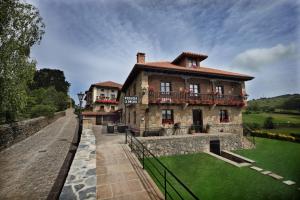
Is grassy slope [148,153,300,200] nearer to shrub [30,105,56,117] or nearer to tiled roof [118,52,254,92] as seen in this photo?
tiled roof [118,52,254,92]

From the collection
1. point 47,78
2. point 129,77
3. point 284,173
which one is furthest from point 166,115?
point 47,78

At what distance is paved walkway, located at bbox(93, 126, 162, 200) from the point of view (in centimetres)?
449

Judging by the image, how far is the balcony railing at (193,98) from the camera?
14703mm

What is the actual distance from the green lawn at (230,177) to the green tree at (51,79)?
6155 cm

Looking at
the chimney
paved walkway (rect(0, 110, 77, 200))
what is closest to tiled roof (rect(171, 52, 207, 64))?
the chimney

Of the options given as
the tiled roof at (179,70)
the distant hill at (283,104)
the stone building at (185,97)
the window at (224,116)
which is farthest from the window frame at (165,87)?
the distant hill at (283,104)

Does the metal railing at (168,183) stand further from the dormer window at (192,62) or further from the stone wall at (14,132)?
the dormer window at (192,62)

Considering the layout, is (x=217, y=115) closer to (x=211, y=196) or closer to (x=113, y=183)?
(x=211, y=196)

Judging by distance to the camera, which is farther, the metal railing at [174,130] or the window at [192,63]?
the window at [192,63]

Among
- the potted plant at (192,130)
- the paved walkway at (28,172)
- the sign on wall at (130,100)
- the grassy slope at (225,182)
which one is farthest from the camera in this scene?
the potted plant at (192,130)

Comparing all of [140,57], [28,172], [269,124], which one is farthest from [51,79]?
[269,124]

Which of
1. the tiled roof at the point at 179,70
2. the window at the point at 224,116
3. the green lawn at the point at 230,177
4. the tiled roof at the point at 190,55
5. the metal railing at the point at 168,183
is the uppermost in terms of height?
the tiled roof at the point at 190,55

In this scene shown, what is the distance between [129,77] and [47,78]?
181 feet

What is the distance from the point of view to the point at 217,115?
1742 cm
